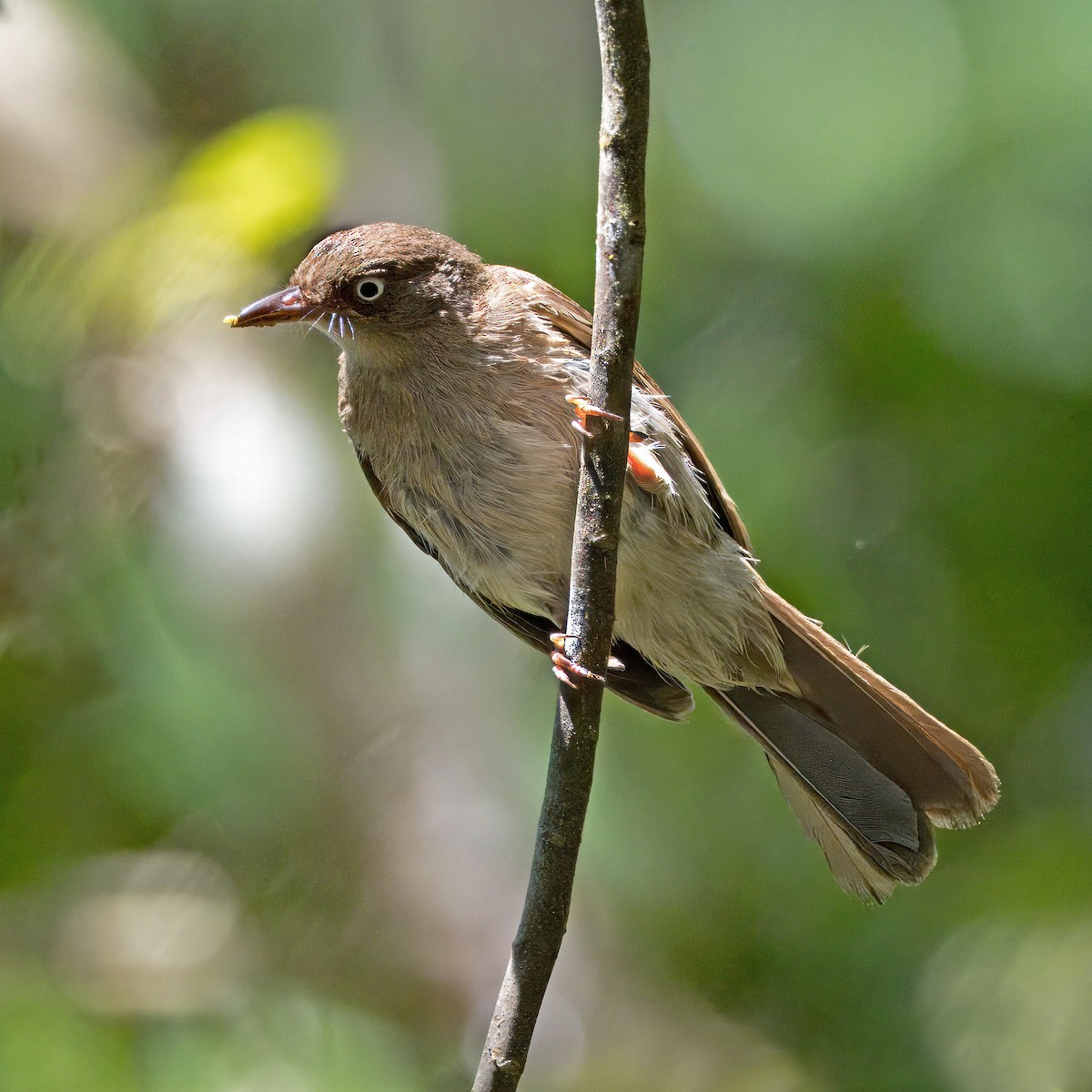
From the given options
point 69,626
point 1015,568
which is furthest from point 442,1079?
point 1015,568

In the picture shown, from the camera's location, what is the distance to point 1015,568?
3.88m

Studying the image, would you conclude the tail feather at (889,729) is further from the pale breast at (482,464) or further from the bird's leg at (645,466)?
the pale breast at (482,464)

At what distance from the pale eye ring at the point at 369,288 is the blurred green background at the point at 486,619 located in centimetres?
108

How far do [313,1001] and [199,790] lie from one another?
2.63 ft

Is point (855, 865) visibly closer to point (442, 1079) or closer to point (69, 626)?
point (442, 1079)

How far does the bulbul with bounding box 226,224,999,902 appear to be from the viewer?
9.42ft

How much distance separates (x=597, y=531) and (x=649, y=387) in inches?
38.7

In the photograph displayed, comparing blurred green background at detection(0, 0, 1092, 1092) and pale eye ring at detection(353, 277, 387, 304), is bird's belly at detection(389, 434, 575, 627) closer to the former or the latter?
pale eye ring at detection(353, 277, 387, 304)

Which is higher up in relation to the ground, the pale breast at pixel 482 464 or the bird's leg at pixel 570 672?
the pale breast at pixel 482 464

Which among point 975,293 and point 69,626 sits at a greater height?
point 975,293

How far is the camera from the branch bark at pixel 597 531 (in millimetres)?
1930

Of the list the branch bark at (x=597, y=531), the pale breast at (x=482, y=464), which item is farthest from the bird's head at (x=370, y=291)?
the branch bark at (x=597, y=531)

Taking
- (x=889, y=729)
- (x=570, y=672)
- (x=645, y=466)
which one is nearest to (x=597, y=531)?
(x=570, y=672)

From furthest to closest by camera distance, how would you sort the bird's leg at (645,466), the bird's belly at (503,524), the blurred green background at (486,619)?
the blurred green background at (486,619)
the bird's belly at (503,524)
the bird's leg at (645,466)
